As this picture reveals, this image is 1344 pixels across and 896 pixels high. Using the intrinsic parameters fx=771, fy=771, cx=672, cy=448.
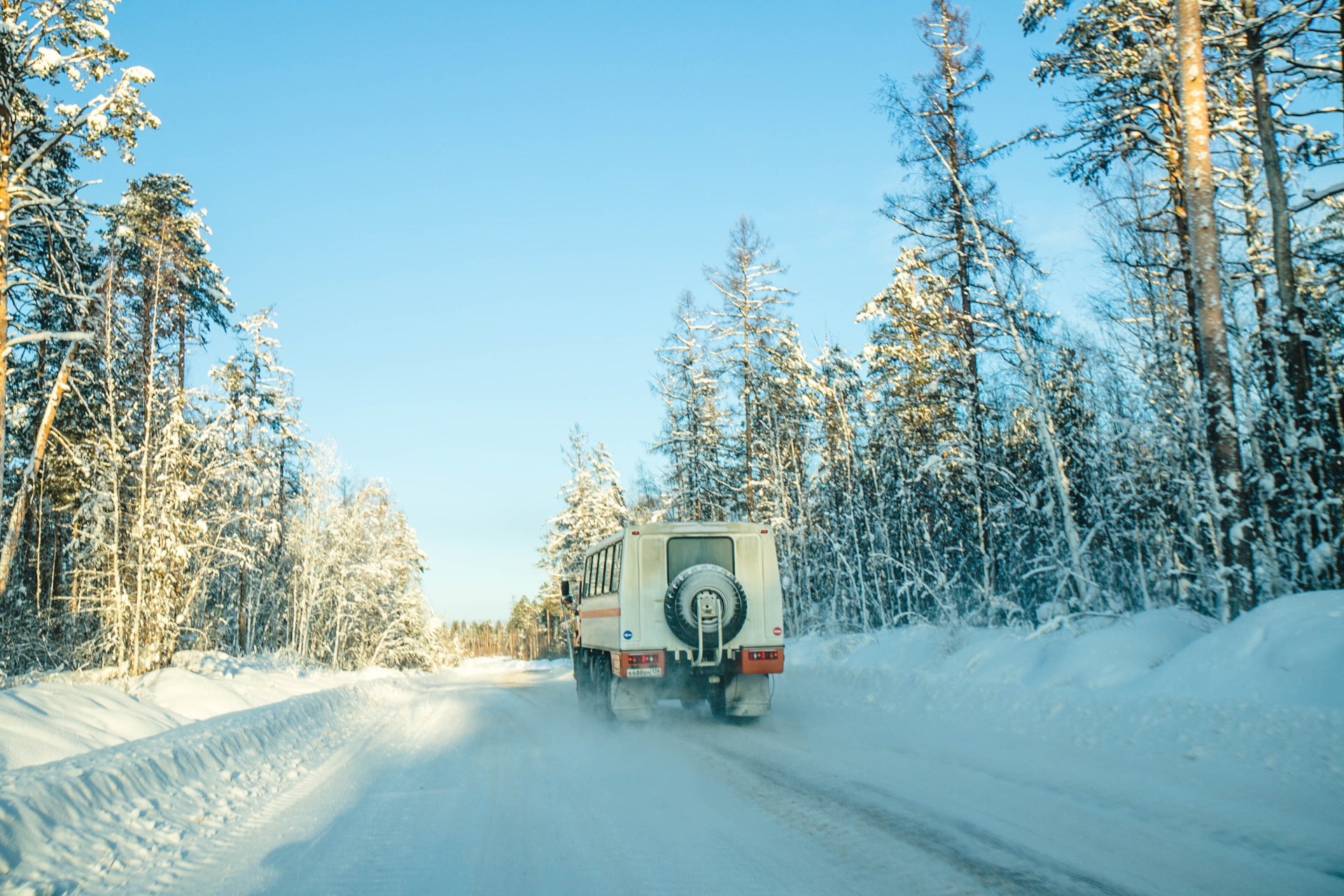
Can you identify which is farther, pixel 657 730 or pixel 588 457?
pixel 588 457

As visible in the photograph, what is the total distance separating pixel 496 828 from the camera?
5.65 metres

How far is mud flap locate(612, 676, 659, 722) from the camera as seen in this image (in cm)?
1134

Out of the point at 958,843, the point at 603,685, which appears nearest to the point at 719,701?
the point at 603,685

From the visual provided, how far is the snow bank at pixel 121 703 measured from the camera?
8.32 m

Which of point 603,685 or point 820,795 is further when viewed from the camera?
point 603,685

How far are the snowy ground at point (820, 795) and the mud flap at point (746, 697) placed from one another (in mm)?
387

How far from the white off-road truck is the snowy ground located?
737 mm

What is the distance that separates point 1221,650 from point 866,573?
14.3 meters

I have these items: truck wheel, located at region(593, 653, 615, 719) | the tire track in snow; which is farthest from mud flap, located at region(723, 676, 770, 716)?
the tire track in snow

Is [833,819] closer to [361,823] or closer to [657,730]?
Answer: [361,823]

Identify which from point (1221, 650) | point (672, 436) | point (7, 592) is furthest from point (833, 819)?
point (672, 436)

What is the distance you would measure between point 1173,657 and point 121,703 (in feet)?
46.6

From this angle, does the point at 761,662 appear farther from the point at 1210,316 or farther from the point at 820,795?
the point at 1210,316

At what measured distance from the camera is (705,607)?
11.1m
